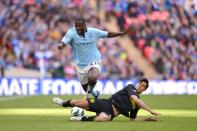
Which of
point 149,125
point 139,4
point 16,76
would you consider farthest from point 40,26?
point 149,125

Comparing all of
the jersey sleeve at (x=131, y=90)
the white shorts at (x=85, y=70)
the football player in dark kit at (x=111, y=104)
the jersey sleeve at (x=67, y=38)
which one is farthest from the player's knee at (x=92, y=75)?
the jersey sleeve at (x=131, y=90)

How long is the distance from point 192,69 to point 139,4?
428cm

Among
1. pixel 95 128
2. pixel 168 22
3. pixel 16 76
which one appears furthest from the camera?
pixel 168 22

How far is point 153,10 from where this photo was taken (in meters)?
32.2

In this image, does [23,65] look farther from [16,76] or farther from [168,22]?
[168,22]

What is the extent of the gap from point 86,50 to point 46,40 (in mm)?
16141

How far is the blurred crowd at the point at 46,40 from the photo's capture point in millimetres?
29500

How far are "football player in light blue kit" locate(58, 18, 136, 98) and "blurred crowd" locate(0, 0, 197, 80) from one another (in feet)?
46.6

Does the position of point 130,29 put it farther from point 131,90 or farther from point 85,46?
point 131,90

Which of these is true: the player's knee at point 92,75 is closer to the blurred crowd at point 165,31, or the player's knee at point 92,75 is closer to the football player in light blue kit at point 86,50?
the football player in light blue kit at point 86,50

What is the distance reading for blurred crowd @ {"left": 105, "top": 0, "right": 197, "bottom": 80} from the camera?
3020 centimetres

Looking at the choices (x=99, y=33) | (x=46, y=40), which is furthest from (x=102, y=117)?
(x=46, y=40)

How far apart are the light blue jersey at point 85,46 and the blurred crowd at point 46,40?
14.3 metres

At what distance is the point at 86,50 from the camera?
46.9ft
